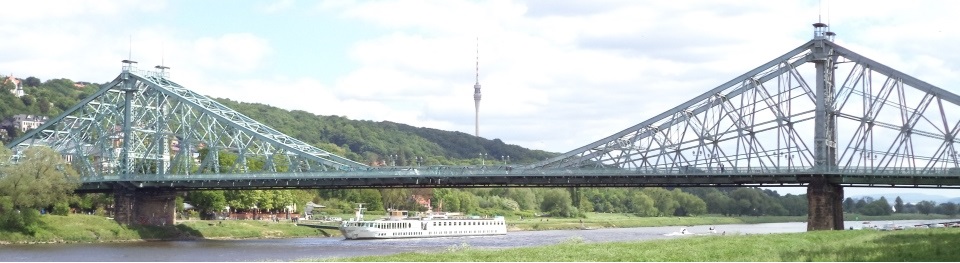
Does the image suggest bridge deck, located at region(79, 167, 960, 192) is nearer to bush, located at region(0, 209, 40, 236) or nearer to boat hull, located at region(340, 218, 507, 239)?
boat hull, located at region(340, 218, 507, 239)

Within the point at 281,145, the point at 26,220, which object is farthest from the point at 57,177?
the point at 281,145

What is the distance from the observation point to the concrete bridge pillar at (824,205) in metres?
93.4

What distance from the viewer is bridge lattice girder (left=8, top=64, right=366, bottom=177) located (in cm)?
12050

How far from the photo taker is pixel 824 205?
3711 inches

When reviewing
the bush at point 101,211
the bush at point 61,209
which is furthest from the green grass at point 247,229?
the bush at point 101,211

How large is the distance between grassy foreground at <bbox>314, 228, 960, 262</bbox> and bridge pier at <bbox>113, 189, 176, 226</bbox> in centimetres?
6653

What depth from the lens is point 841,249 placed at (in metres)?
49.1

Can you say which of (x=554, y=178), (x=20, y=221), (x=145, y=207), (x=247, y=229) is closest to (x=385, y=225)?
(x=247, y=229)

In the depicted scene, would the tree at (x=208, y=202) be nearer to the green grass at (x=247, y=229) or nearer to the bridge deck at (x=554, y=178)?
the green grass at (x=247, y=229)

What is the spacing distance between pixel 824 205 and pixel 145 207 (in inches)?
2445

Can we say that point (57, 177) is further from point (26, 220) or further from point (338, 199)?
point (338, 199)

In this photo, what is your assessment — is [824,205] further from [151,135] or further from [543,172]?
[151,135]

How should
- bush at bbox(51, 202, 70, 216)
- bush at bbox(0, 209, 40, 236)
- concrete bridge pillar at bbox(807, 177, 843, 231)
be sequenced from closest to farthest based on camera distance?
1. concrete bridge pillar at bbox(807, 177, 843, 231)
2. bush at bbox(0, 209, 40, 236)
3. bush at bbox(51, 202, 70, 216)

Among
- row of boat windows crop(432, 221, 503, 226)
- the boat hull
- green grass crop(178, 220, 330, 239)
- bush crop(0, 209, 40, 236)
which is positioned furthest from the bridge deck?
row of boat windows crop(432, 221, 503, 226)
